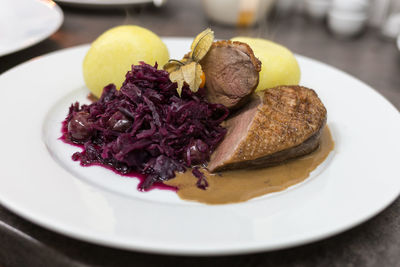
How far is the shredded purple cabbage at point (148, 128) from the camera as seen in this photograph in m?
2.04

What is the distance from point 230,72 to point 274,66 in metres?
0.40

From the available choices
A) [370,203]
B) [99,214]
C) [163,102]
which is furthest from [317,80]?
[99,214]

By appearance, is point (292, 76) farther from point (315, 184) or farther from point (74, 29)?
point (74, 29)

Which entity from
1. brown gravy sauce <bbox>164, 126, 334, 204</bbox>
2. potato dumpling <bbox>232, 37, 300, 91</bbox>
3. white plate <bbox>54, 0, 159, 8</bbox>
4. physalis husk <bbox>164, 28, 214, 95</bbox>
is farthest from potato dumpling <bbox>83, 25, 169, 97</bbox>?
white plate <bbox>54, 0, 159, 8</bbox>

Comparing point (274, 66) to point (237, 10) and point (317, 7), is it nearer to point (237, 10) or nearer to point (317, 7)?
point (237, 10)

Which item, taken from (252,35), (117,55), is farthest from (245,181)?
(252,35)

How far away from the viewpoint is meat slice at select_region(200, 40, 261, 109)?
225cm

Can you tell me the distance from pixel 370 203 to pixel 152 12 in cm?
387

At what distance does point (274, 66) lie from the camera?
8.45 ft

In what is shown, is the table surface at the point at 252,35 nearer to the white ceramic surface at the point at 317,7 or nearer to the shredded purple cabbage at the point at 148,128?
the white ceramic surface at the point at 317,7

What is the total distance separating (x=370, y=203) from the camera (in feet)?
5.41

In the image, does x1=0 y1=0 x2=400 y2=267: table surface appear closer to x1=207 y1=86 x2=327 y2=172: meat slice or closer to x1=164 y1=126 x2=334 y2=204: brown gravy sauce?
x1=164 y1=126 x2=334 y2=204: brown gravy sauce

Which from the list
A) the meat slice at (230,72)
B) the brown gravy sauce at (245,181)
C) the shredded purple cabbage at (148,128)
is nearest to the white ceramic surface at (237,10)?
the meat slice at (230,72)

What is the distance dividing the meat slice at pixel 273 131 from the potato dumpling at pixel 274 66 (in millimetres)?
258
